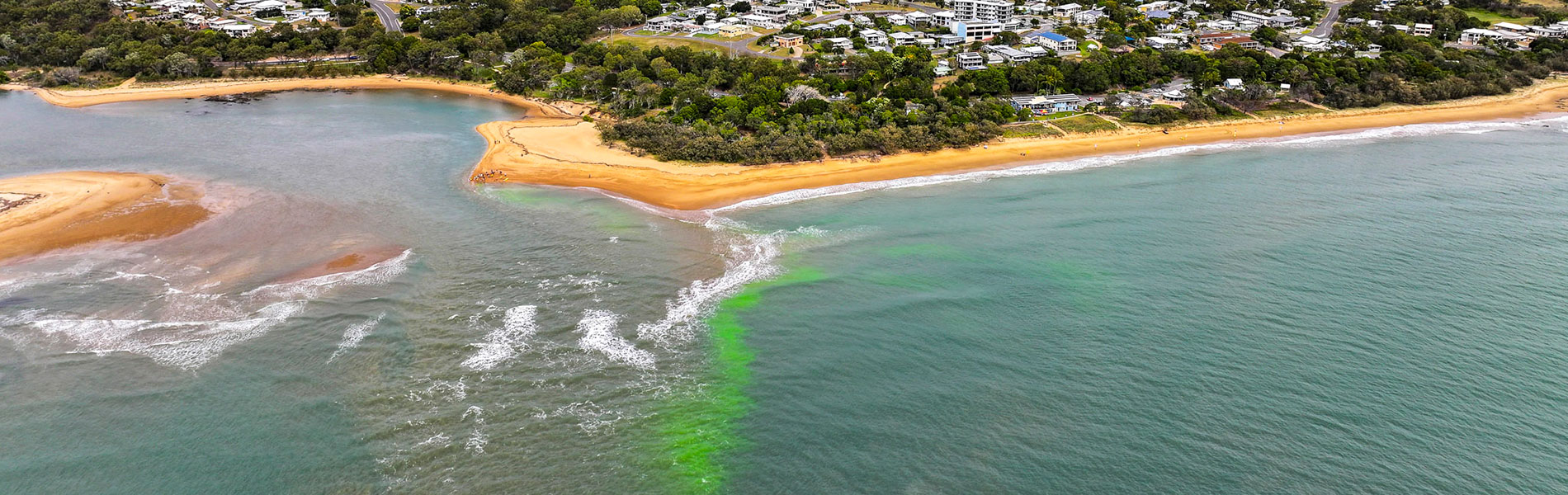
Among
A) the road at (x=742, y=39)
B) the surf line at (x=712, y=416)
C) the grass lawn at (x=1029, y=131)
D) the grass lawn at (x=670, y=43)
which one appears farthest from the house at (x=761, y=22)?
the surf line at (x=712, y=416)

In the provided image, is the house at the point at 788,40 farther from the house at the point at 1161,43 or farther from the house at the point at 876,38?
the house at the point at 1161,43

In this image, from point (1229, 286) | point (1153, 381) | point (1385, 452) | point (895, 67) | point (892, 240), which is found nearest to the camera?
point (1385, 452)

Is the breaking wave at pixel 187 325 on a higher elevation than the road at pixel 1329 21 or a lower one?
lower

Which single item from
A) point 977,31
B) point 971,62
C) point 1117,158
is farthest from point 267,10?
point 1117,158

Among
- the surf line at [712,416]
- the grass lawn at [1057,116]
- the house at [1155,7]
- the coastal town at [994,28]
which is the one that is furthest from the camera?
the house at [1155,7]

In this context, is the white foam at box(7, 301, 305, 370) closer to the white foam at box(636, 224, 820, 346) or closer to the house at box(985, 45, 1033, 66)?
the white foam at box(636, 224, 820, 346)

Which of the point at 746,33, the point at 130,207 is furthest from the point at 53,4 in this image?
the point at 746,33

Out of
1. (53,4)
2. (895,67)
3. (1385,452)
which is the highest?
(53,4)

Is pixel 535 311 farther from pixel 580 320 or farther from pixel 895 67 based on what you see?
pixel 895 67
